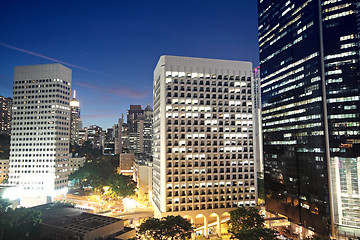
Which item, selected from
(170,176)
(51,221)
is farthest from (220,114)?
(51,221)

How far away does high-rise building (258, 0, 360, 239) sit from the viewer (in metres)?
78.7

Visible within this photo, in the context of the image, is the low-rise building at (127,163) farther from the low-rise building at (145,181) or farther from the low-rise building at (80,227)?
the low-rise building at (80,227)

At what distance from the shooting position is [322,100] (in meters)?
84.2

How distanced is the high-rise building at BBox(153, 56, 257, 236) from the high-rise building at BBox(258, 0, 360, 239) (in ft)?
54.0

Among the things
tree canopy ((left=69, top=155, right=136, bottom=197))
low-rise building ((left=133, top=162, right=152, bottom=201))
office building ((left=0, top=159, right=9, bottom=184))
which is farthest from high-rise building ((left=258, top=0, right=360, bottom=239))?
office building ((left=0, top=159, right=9, bottom=184))

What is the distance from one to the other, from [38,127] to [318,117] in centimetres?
13765

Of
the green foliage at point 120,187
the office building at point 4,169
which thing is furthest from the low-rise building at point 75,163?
the green foliage at point 120,187

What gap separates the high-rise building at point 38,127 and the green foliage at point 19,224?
3164 inches

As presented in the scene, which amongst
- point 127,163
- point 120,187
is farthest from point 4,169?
point 120,187

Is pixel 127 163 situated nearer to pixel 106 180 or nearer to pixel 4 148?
pixel 106 180

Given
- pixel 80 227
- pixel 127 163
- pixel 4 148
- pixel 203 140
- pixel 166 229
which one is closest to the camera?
pixel 166 229

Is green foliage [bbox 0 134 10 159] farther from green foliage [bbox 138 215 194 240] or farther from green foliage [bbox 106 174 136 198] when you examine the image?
green foliage [bbox 138 215 194 240]

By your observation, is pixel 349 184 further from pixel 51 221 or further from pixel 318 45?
pixel 51 221

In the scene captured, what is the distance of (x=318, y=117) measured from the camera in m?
85.2
